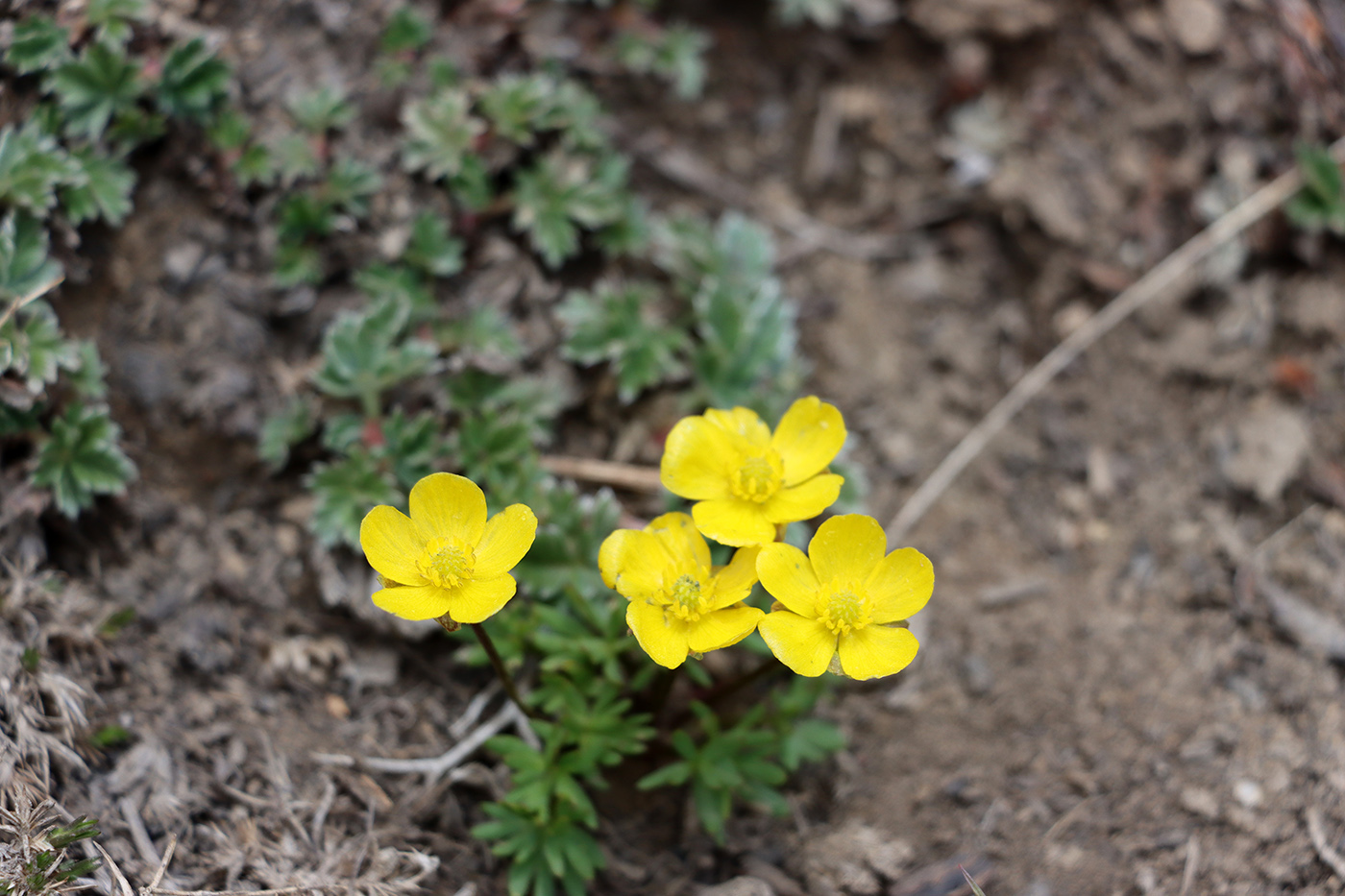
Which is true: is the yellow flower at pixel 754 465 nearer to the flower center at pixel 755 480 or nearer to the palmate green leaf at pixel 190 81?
the flower center at pixel 755 480

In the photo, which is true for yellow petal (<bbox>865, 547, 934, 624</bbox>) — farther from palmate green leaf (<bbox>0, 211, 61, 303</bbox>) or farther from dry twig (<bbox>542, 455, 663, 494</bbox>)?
palmate green leaf (<bbox>0, 211, 61, 303</bbox>)

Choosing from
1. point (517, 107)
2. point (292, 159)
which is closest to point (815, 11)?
point (517, 107)

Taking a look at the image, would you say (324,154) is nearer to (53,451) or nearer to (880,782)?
(53,451)

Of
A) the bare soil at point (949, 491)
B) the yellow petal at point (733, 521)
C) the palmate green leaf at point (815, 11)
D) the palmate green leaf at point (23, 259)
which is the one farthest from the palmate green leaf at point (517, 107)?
the yellow petal at point (733, 521)

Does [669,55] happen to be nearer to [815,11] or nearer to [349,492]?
[815,11]

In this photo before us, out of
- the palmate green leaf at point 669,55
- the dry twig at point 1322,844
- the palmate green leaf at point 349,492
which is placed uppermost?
the palmate green leaf at point 669,55

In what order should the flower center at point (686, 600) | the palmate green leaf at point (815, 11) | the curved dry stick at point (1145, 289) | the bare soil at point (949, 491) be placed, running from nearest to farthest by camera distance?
the flower center at point (686, 600) < the bare soil at point (949, 491) < the curved dry stick at point (1145, 289) < the palmate green leaf at point (815, 11)

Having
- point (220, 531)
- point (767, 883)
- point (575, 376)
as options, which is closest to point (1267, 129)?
point (575, 376)
